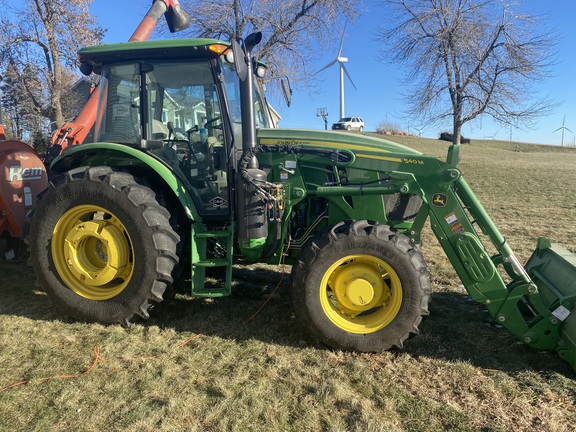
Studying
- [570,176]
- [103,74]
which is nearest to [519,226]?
[103,74]

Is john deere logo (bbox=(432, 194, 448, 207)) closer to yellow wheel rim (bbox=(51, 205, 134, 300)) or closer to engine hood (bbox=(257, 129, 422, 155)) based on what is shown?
engine hood (bbox=(257, 129, 422, 155))

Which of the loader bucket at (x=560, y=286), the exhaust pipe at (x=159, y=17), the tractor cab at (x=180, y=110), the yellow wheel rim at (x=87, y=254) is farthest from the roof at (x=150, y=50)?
the loader bucket at (x=560, y=286)

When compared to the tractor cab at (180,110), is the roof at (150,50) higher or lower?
higher

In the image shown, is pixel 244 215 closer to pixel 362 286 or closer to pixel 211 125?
pixel 211 125

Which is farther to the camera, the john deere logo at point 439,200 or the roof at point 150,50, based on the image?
the roof at point 150,50

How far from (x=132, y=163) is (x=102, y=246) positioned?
0.87 metres

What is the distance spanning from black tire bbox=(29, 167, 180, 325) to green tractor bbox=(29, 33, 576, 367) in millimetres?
12

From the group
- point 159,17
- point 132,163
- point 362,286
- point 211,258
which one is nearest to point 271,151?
point 211,258

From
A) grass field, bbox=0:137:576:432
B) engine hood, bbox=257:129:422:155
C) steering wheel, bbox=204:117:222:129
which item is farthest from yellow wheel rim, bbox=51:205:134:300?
engine hood, bbox=257:129:422:155

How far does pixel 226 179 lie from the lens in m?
3.91

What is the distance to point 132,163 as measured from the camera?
399cm

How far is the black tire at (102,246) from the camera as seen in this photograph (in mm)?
3637

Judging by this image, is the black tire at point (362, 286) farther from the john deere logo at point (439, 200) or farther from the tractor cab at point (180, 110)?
the tractor cab at point (180, 110)

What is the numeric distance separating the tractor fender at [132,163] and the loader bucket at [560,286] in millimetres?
3059
